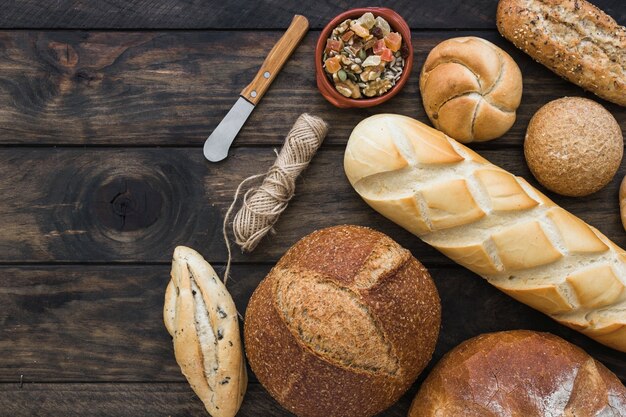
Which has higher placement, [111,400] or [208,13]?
[208,13]

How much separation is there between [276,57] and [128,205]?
0.71m

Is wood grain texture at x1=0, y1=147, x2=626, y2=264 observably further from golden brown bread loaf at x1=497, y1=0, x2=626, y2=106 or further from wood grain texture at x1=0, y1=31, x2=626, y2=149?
golden brown bread loaf at x1=497, y1=0, x2=626, y2=106

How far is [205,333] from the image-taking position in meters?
1.68

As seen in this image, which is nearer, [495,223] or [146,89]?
[495,223]

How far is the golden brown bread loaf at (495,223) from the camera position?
5.14ft

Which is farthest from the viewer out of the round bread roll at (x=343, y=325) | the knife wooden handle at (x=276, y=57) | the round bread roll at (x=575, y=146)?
the knife wooden handle at (x=276, y=57)

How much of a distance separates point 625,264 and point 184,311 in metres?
1.33

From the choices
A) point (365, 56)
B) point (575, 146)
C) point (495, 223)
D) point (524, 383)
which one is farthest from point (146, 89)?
point (524, 383)

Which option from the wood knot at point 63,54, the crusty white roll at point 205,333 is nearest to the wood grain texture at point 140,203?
the crusty white roll at point 205,333

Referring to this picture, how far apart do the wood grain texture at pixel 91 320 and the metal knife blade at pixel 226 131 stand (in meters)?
0.39

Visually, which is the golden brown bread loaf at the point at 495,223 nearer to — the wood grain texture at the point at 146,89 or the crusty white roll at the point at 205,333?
the wood grain texture at the point at 146,89

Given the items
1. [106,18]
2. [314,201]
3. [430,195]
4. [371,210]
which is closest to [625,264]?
[430,195]

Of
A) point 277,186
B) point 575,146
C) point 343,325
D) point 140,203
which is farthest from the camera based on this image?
point 140,203

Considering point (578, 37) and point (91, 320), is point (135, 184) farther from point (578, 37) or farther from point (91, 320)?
point (578, 37)
